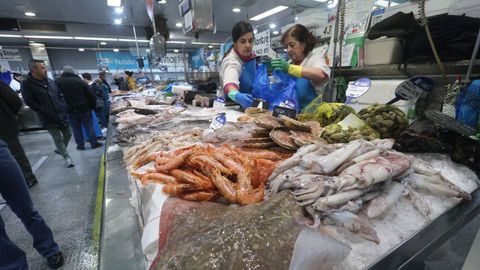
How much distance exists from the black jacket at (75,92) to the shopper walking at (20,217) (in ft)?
15.5

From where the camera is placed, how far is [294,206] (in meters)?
0.85

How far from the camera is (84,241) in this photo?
9.25 ft

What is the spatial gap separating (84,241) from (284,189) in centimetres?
301

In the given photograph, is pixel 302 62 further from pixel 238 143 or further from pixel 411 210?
pixel 411 210

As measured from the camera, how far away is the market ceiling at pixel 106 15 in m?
9.71

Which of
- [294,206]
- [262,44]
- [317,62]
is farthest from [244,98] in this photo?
[294,206]

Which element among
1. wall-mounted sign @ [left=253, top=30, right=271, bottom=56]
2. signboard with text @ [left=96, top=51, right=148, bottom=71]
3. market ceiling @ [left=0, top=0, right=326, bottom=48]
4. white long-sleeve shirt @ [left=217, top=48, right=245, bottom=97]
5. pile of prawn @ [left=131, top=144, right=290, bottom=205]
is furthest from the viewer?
signboard with text @ [left=96, top=51, right=148, bottom=71]

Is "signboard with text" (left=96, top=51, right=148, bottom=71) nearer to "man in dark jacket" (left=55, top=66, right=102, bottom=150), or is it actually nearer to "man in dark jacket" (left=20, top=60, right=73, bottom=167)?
"man in dark jacket" (left=55, top=66, right=102, bottom=150)

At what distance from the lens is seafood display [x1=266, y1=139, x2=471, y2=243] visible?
33.8 inches

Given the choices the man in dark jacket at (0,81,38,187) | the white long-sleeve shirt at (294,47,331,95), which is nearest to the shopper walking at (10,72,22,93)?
the man in dark jacket at (0,81,38,187)

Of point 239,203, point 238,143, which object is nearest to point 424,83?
point 238,143

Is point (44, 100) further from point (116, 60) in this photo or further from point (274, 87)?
point (116, 60)

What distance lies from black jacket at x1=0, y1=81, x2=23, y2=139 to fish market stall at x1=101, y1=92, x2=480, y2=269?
3.87 m

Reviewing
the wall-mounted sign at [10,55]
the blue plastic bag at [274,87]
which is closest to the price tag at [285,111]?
the blue plastic bag at [274,87]
